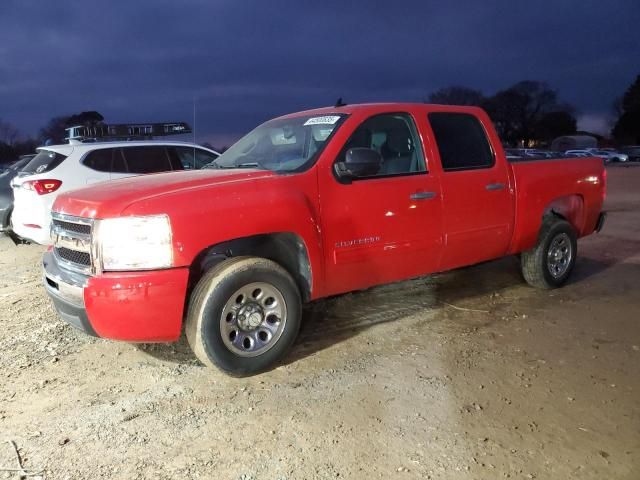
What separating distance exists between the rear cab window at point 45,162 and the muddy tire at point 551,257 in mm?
6124

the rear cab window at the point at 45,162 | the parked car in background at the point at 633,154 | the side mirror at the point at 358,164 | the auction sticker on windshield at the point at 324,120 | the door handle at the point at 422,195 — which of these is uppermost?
the auction sticker on windshield at the point at 324,120

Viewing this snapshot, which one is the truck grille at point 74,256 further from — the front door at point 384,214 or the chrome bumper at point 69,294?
the front door at point 384,214

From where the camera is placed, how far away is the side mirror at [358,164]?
405cm

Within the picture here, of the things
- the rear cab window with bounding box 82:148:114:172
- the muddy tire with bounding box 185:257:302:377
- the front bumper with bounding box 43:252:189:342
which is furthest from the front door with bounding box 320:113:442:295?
the rear cab window with bounding box 82:148:114:172

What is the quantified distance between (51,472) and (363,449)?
1.61 m

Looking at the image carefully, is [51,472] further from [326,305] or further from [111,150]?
[111,150]

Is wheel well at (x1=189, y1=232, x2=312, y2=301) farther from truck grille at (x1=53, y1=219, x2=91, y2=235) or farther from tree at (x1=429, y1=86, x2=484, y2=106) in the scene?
tree at (x1=429, y1=86, x2=484, y2=106)

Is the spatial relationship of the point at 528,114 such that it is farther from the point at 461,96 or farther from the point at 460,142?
the point at 460,142

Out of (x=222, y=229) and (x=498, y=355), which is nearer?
(x=222, y=229)

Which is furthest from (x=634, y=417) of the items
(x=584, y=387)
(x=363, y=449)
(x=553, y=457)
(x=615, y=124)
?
(x=615, y=124)

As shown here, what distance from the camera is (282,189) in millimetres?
3875

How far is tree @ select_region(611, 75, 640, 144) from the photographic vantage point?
265ft

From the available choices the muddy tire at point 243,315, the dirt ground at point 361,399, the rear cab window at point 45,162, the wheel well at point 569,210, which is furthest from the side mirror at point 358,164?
the rear cab window at point 45,162

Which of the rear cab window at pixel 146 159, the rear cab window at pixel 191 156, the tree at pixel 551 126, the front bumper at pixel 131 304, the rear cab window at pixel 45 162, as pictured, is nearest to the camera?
the front bumper at pixel 131 304
